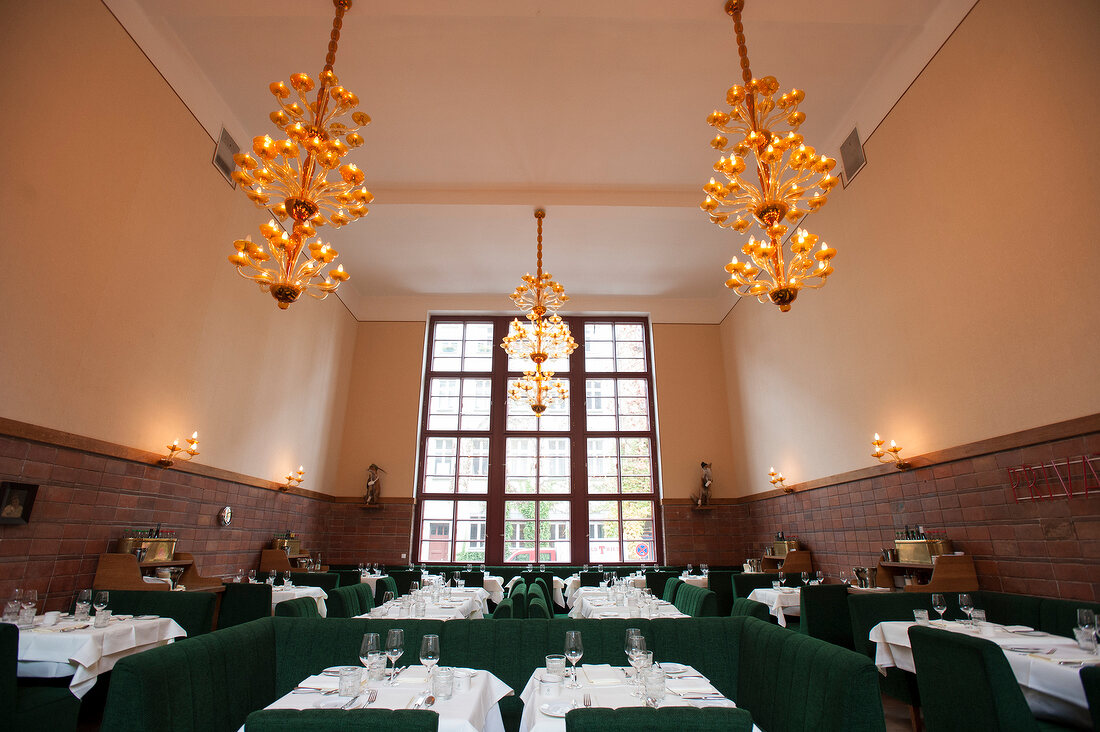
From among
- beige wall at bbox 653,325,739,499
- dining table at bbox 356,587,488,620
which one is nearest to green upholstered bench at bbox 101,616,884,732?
dining table at bbox 356,587,488,620

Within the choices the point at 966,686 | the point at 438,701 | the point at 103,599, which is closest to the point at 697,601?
the point at 966,686

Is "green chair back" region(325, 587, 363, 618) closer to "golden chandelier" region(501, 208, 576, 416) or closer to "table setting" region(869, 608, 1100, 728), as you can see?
"golden chandelier" region(501, 208, 576, 416)

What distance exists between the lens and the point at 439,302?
12586 millimetres

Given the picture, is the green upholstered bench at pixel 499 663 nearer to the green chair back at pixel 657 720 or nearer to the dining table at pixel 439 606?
the dining table at pixel 439 606

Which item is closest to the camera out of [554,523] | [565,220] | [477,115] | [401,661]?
[401,661]

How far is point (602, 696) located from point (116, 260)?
6077 millimetres

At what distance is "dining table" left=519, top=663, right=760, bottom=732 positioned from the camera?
83.1 inches

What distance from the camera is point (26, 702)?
294 cm

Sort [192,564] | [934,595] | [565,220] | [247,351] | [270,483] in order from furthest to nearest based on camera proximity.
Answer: [565,220] → [270,483] → [247,351] → [192,564] → [934,595]

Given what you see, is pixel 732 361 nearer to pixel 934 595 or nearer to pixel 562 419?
pixel 562 419

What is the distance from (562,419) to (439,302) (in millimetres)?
3924

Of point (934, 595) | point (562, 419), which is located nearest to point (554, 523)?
point (562, 419)

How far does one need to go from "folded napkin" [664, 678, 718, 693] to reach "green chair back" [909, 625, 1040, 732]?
1175 millimetres

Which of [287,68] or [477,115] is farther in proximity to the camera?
[477,115]
